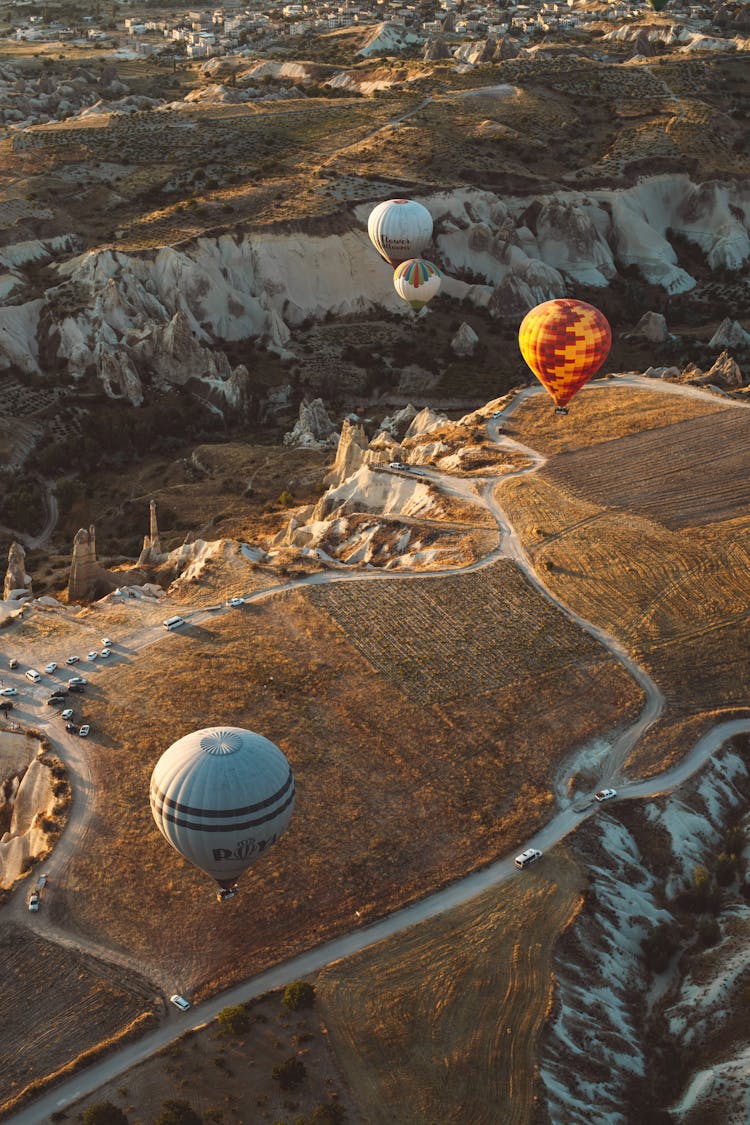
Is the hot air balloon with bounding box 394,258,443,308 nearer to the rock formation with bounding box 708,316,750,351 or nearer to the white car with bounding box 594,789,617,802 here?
the rock formation with bounding box 708,316,750,351

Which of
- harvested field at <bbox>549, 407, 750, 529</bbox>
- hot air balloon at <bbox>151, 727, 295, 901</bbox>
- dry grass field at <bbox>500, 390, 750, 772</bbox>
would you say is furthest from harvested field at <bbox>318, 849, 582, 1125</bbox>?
harvested field at <bbox>549, 407, 750, 529</bbox>

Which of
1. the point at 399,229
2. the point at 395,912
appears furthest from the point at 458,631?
the point at 399,229

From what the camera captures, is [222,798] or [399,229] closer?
[222,798]

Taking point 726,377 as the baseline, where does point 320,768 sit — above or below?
above

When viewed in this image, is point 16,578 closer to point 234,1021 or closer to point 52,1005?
point 52,1005

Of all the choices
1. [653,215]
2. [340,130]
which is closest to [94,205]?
[340,130]

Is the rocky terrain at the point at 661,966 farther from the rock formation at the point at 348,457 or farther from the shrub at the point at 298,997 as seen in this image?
the rock formation at the point at 348,457
